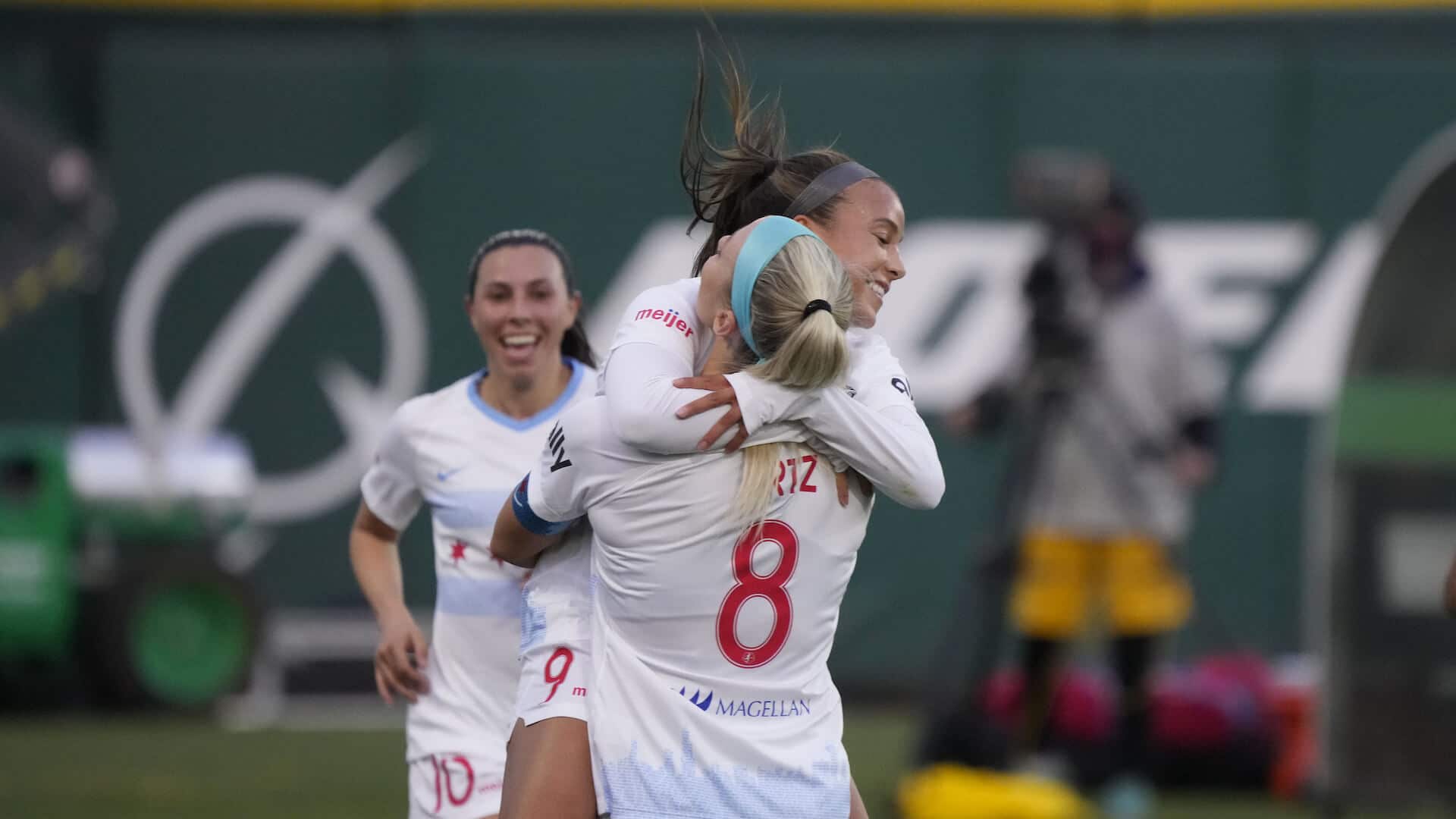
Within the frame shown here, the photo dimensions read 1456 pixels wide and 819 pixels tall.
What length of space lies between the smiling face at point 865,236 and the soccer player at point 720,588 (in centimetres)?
23

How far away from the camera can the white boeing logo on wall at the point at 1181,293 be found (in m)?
13.0

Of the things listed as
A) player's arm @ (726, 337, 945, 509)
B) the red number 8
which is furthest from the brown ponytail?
the red number 8

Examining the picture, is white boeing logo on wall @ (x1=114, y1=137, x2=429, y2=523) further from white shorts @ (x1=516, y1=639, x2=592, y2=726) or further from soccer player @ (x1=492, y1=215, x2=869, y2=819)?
soccer player @ (x1=492, y1=215, x2=869, y2=819)

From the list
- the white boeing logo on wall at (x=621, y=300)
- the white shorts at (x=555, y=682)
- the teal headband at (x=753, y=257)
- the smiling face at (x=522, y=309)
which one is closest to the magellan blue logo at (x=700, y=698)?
the white shorts at (x=555, y=682)

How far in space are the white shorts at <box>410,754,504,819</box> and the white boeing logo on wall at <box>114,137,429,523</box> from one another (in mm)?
8343

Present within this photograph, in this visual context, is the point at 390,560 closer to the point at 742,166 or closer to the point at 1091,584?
the point at 742,166

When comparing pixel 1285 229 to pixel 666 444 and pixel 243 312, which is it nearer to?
pixel 243 312

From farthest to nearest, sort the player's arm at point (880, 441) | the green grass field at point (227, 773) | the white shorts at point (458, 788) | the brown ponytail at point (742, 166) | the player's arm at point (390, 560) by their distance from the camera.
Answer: the green grass field at point (227, 773) < the player's arm at point (390, 560) < the white shorts at point (458, 788) < the brown ponytail at point (742, 166) < the player's arm at point (880, 441)

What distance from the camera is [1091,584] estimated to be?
359 inches

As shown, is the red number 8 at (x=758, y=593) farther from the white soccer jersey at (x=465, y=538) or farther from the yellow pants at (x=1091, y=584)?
the yellow pants at (x=1091, y=584)

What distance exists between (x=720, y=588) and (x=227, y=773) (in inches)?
254

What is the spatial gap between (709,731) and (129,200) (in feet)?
33.4

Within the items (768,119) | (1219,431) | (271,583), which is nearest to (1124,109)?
(1219,431)

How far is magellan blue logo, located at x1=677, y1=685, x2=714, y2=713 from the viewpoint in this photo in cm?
372
